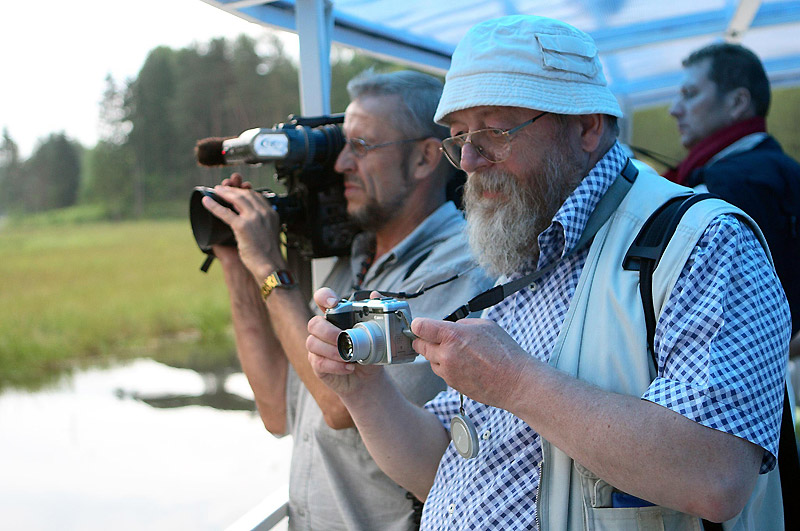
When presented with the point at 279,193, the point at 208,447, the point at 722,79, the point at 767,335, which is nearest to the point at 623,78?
the point at 722,79

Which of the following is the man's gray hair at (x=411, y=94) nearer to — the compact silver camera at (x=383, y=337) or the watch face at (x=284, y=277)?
the watch face at (x=284, y=277)

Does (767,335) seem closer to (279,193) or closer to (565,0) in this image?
(279,193)

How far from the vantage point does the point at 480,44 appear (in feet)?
4.58

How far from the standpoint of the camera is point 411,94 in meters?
2.13

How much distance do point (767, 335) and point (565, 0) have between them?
2207 millimetres

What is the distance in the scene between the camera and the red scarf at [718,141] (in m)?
2.81

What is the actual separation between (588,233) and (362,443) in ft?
→ 2.87

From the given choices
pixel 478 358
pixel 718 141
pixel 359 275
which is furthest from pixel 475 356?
pixel 718 141

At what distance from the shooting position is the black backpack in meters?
1.14

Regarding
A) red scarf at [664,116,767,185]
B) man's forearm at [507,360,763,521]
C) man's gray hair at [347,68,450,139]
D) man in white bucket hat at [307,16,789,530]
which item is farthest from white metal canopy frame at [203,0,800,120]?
man's forearm at [507,360,763,521]

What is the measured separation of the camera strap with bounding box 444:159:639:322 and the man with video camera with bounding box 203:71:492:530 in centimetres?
40

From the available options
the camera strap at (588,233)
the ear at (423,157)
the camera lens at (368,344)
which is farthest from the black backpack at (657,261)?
the ear at (423,157)

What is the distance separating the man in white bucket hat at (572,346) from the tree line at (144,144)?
7.36 metres

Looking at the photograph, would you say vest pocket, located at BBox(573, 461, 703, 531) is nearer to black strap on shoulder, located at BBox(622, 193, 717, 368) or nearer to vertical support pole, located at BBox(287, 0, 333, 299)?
black strap on shoulder, located at BBox(622, 193, 717, 368)
